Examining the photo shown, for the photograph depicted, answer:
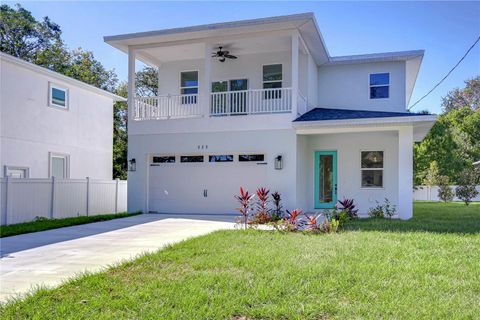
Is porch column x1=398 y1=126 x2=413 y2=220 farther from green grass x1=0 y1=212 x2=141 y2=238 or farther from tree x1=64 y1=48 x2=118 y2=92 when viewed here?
tree x1=64 y1=48 x2=118 y2=92

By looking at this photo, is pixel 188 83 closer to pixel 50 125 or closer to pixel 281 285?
pixel 50 125

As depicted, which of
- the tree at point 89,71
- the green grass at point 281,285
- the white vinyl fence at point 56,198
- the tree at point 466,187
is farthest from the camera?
the tree at point 89,71

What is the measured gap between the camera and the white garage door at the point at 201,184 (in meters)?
13.6

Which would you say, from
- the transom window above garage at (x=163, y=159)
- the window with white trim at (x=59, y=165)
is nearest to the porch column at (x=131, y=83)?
the transom window above garage at (x=163, y=159)

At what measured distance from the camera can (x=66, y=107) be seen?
1692cm

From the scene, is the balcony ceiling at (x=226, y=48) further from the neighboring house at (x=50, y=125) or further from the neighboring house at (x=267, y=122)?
the neighboring house at (x=50, y=125)

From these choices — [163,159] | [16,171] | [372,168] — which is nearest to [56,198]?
[16,171]

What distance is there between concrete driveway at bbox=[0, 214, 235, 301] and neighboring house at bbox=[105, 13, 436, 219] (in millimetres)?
2274

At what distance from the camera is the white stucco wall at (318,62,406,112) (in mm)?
15281

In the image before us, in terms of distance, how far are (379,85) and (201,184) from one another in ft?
26.0

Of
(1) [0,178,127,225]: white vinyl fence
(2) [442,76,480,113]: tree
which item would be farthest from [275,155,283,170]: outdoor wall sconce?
(2) [442,76,480,113]: tree

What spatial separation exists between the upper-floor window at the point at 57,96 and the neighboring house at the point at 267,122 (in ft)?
12.4

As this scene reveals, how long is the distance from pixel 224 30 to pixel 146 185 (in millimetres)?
6082

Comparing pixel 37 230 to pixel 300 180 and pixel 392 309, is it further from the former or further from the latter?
pixel 392 309
